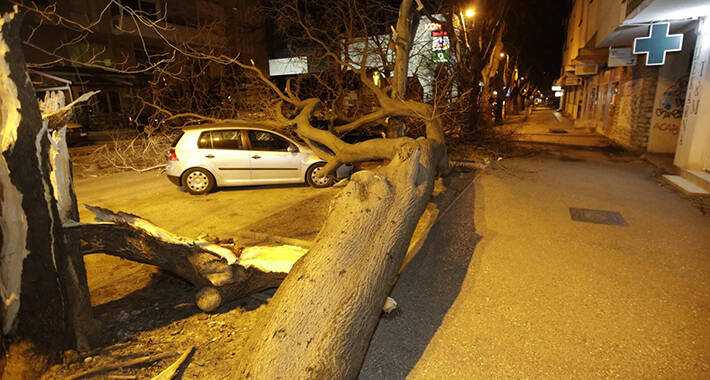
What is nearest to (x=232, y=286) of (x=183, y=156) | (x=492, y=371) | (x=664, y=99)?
(x=492, y=371)

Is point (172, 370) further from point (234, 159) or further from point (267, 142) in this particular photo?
point (267, 142)

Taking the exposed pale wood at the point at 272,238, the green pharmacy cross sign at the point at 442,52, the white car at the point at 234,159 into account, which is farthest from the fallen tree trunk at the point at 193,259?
the green pharmacy cross sign at the point at 442,52

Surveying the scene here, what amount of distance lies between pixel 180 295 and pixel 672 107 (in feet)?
45.7

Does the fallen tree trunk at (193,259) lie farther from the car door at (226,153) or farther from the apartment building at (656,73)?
the apartment building at (656,73)

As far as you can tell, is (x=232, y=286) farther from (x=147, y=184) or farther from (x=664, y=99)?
(x=664, y=99)

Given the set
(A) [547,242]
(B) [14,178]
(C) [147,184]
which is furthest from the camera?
(C) [147,184]

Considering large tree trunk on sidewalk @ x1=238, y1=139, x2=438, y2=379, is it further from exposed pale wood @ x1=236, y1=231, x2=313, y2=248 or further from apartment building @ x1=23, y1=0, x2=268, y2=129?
apartment building @ x1=23, y1=0, x2=268, y2=129

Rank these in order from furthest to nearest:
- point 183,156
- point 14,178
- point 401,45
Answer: point 401,45 → point 183,156 → point 14,178

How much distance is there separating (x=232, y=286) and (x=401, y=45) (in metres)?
6.65

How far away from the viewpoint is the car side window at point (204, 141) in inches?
303

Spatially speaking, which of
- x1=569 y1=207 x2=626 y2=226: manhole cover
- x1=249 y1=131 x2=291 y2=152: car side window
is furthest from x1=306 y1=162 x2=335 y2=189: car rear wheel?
x1=569 y1=207 x2=626 y2=226: manhole cover

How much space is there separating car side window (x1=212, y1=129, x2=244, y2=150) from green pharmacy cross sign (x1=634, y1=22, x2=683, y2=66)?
30.7 feet

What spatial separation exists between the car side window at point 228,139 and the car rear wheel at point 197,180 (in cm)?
62

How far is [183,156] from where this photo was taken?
766 cm
